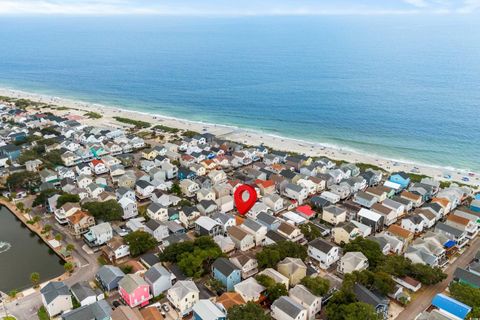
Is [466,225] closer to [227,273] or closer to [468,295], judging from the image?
[468,295]

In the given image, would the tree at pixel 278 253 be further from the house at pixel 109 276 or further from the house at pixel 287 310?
the house at pixel 109 276

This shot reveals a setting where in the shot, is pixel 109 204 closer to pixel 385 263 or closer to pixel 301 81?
pixel 385 263

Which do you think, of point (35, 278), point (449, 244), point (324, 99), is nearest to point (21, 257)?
point (35, 278)

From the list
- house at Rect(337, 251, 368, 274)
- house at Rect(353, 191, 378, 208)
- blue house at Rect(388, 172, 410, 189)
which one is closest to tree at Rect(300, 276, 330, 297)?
house at Rect(337, 251, 368, 274)

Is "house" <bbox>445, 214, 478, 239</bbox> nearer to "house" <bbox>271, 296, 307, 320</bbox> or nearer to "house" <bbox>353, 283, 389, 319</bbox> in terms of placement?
"house" <bbox>353, 283, 389, 319</bbox>

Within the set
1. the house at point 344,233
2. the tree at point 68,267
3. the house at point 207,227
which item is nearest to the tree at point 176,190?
the house at point 207,227

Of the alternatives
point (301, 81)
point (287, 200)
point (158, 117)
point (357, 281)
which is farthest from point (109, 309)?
point (301, 81)
